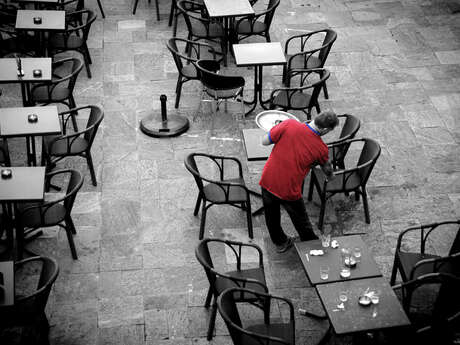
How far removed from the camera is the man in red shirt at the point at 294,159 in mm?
5492

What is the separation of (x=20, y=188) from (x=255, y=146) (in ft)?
7.32

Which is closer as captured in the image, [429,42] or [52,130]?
[52,130]

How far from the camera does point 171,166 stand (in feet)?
24.0

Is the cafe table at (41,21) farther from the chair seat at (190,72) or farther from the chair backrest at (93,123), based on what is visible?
the chair backrest at (93,123)

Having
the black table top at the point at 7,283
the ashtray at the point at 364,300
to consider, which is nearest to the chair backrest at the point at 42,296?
the black table top at the point at 7,283

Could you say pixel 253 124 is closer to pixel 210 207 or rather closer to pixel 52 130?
pixel 210 207

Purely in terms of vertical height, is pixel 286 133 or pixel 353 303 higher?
pixel 286 133

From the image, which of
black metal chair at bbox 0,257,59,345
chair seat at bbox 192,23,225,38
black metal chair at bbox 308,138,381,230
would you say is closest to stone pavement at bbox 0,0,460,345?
black metal chair at bbox 0,257,59,345

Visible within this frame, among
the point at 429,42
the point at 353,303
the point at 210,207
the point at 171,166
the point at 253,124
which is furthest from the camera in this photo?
the point at 429,42

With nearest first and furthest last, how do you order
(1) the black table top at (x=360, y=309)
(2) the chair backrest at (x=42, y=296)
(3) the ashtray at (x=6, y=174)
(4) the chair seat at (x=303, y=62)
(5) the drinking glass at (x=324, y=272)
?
1. (1) the black table top at (x=360, y=309)
2. (2) the chair backrest at (x=42, y=296)
3. (5) the drinking glass at (x=324, y=272)
4. (3) the ashtray at (x=6, y=174)
5. (4) the chair seat at (x=303, y=62)

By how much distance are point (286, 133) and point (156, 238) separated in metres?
1.77

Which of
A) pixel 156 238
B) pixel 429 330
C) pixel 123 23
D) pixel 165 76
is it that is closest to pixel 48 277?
pixel 156 238

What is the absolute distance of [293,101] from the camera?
25.1 feet

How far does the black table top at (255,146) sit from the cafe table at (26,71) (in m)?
2.51
